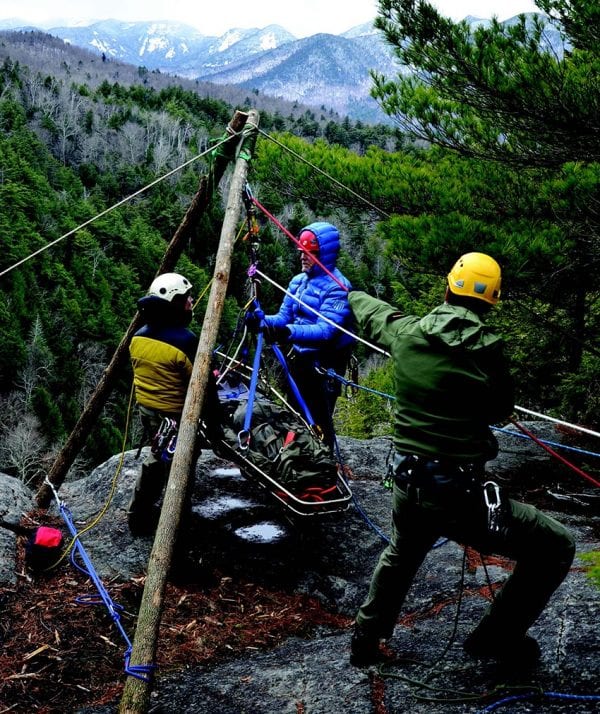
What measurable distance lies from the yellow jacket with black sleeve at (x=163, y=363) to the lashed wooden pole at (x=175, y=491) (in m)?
0.55

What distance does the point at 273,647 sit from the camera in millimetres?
4258

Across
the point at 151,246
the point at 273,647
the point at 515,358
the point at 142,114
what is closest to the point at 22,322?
the point at 151,246

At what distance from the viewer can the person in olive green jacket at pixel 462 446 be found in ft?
9.67

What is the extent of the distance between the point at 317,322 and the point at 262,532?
1.92 m

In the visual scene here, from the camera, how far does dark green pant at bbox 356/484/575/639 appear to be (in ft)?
9.91

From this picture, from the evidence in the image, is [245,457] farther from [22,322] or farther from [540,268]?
[22,322]

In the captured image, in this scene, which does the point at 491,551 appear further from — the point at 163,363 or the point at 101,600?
the point at 101,600

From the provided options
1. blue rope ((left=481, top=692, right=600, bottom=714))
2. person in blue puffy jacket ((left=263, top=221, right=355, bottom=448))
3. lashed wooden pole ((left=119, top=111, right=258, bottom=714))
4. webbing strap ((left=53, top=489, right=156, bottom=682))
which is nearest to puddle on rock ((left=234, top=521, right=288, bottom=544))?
person in blue puffy jacket ((left=263, top=221, right=355, bottom=448))

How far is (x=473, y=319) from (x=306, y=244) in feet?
8.64

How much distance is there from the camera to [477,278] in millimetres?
3014

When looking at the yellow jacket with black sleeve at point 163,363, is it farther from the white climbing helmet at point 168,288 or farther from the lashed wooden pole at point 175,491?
the lashed wooden pole at point 175,491

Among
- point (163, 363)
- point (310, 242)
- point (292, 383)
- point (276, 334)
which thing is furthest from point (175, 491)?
point (310, 242)

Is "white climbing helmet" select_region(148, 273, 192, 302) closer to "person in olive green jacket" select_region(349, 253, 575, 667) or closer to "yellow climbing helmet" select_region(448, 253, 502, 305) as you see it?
"person in olive green jacket" select_region(349, 253, 575, 667)

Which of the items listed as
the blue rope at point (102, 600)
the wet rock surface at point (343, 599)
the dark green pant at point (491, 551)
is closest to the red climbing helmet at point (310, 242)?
the wet rock surface at point (343, 599)
